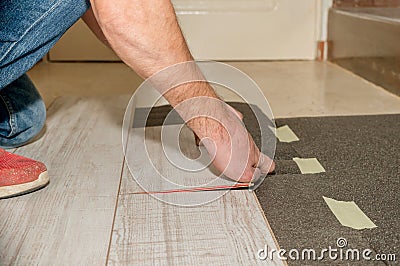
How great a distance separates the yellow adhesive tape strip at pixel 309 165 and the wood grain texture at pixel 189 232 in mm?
175

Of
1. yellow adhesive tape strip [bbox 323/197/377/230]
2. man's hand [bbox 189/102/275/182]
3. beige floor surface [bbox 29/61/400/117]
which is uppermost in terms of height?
man's hand [bbox 189/102/275/182]

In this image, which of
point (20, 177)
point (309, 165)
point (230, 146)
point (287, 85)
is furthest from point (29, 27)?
point (287, 85)

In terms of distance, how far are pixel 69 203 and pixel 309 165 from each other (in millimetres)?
495

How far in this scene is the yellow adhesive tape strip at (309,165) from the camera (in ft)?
3.98

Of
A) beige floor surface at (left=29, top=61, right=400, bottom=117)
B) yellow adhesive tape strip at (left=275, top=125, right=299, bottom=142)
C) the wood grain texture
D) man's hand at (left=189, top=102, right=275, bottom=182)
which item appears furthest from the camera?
beige floor surface at (left=29, top=61, right=400, bottom=117)

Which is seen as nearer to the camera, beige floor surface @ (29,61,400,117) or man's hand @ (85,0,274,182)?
man's hand @ (85,0,274,182)

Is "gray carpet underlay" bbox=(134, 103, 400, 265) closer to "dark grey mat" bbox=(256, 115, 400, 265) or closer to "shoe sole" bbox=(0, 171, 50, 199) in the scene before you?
"dark grey mat" bbox=(256, 115, 400, 265)

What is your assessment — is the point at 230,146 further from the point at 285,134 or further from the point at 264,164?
the point at 285,134

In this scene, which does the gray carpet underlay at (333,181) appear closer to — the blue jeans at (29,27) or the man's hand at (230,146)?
the man's hand at (230,146)

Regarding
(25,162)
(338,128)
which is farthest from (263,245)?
(338,128)

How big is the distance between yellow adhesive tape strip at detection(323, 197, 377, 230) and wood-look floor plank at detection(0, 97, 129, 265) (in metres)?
0.38

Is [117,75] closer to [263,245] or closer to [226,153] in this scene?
[226,153]

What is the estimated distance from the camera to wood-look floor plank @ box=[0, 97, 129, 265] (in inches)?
35.3

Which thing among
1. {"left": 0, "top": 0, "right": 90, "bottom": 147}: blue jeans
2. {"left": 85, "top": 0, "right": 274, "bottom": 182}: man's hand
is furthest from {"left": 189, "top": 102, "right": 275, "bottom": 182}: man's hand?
{"left": 0, "top": 0, "right": 90, "bottom": 147}: blue jeans
